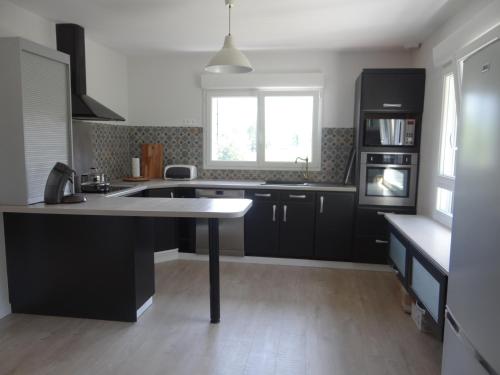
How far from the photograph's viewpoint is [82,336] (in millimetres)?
2629

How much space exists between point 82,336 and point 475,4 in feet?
11.9

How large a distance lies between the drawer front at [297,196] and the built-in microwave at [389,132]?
0.79 m

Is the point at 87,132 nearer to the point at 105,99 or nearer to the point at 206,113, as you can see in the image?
the point at 105,99

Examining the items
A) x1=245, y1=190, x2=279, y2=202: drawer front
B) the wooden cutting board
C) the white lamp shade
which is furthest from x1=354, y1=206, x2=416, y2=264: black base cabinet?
the wooden cutting board

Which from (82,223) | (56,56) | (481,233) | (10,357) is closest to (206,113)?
(56,56)

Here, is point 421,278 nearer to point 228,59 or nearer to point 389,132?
point 389,132

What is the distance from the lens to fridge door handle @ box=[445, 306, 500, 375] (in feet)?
4.23

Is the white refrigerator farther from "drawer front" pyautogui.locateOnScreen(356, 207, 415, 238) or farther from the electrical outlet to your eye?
the electrical outlet

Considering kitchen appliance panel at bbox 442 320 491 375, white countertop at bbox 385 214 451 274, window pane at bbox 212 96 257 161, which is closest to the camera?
kitchen appliance panel at bbox 442 320 491 375

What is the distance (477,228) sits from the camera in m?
1.37

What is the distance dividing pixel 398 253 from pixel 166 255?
248 centimetres

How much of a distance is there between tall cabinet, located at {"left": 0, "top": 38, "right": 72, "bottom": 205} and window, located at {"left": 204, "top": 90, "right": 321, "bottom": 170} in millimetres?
2095

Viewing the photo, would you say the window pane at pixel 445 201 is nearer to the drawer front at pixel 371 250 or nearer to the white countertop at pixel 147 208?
the drawer front at pixel 371 250

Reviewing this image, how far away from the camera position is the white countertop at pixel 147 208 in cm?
251
